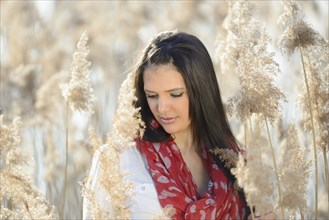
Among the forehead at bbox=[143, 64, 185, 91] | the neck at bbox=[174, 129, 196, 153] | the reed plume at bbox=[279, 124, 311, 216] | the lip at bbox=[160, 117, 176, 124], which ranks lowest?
the reed plume at bbox=[279, 124, 311, 216]

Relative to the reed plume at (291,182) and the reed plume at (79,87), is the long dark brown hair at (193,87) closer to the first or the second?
the reed plume at (79,87)

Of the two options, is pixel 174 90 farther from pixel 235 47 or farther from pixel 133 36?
pixel 133 36

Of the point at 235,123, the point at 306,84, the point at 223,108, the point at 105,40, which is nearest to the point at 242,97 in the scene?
the point at 306,84

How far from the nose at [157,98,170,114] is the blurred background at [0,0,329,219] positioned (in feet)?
5.39

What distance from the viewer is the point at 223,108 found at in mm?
2977

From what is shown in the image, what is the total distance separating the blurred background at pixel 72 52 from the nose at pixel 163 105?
1.64 m

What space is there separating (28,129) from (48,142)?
1.24 ft

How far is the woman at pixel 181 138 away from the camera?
2.68m

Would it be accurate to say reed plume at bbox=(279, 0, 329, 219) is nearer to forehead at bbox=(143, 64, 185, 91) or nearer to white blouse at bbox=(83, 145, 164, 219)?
forehead at bbox=(143, 64, 185, 91)

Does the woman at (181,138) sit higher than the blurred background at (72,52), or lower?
lower

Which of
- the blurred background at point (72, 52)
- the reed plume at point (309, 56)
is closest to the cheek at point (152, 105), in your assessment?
the reed plume at point (309, 56)

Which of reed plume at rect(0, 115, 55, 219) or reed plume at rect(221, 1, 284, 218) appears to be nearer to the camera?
reed plume at rect(0, 115, 55, 219)

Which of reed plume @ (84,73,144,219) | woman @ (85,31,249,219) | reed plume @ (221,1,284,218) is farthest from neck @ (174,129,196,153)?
reed plume @ (84,73,144,219)

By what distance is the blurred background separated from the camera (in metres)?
4.61
